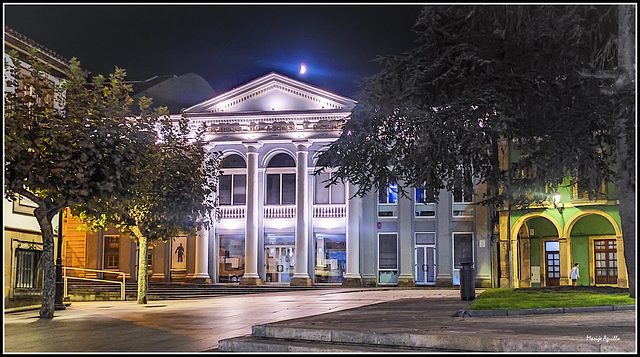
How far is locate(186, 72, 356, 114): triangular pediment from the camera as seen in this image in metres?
40.4

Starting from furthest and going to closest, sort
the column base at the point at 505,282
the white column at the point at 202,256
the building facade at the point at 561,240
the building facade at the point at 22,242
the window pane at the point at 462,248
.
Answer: the white column at the point at 202,256, the window pane at the point at 462,248, the column base at the point at 505,282, the building facade at the point at 561,240, the building facade at the point at 22,242

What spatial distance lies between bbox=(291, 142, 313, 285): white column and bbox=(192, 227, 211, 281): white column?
15.6ft

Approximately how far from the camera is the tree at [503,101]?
17.3 m

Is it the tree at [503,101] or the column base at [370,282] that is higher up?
the tree at [503,101]

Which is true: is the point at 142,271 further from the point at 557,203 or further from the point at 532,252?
the point at 532,252

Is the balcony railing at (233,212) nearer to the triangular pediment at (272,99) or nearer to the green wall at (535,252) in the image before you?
the triangular pediment at (272,99)

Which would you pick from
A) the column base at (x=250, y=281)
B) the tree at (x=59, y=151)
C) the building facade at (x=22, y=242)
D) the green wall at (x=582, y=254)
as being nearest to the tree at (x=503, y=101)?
the tree at (x=59, y=151)

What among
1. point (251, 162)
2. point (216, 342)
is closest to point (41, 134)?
point (216, 342)

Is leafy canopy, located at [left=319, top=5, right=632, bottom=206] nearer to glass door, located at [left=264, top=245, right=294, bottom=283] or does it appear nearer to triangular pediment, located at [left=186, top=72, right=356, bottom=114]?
triangular pediment, located at [left=186, top=72, right=356, bottom=114]

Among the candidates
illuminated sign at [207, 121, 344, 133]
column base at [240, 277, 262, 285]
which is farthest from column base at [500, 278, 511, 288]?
column base at [240, 277, 262, 285]

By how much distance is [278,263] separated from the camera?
42188 mm

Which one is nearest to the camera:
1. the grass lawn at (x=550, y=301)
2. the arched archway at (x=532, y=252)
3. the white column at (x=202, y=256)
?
the grass lawn at (x=550, y=301)

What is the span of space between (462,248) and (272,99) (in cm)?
1259

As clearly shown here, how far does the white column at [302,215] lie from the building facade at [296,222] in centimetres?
5
